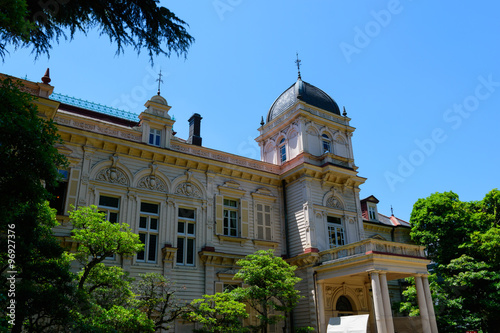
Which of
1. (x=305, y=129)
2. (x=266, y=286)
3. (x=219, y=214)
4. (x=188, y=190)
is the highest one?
(x=305, y=129)

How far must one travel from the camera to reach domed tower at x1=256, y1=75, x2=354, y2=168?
24844mm

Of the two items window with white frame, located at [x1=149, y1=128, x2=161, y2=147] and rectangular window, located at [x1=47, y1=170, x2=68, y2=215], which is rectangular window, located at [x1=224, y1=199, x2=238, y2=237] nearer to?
window with white frame, located at [x1=149, y1=128, x2=161, y2=147]

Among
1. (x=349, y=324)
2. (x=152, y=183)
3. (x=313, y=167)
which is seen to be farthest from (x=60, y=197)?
(x=349, y=324)

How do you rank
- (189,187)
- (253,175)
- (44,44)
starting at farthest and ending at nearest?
(253,175) → (189,187) → (44,44)

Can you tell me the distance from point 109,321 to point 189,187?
995cm

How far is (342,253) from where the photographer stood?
66.4ft

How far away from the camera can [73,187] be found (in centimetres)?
1800

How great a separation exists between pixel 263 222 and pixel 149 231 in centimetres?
671

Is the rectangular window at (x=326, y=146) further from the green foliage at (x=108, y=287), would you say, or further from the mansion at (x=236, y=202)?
the green foliage at (x=108, y=287)

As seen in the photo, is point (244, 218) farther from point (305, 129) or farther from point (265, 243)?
point (305, 129)

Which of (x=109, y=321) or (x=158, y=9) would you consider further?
(x=109, y=321)

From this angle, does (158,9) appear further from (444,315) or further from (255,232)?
(444,315)

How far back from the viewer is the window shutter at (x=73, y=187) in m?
17.7

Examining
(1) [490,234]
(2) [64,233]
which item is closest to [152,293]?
(2) [64,233]
